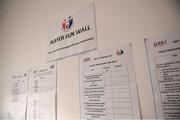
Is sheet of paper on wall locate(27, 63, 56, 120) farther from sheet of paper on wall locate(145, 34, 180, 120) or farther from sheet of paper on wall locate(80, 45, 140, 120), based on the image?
sheet of paper on wall locate(145, 34, 180, 120)

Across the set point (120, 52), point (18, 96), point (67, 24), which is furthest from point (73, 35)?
point (18, 96)

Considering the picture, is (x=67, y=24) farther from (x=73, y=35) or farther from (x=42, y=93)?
(x=42, y=93)

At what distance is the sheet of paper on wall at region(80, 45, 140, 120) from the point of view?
2.60ft

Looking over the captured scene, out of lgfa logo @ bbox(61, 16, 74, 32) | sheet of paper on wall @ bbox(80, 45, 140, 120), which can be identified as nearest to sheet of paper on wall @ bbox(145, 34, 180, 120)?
sheet of paper on wall @ bbox(80, 45, 140, 120)

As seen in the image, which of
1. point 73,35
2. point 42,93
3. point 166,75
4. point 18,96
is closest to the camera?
point 166,75

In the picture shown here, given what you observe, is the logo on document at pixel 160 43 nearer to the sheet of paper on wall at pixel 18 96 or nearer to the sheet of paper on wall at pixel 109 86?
the sheet of paper on wall at pixel 109 86

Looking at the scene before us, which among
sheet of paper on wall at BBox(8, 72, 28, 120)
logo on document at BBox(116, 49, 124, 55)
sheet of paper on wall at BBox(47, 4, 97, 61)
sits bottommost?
sheet of paper on wall at BBox(8, 72, 28, 120)

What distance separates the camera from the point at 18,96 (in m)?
1.43

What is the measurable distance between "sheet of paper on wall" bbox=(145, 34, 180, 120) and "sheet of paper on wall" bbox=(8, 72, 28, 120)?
1.08 m

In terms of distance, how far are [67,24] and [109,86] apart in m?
0.57

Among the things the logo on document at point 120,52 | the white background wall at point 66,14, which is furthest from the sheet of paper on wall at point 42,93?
the logo on document at point 120,52

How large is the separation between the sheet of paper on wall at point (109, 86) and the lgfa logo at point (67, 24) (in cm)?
28

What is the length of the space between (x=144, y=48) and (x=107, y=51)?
0.71 ft

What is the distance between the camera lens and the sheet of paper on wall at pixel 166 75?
0.67 meters
